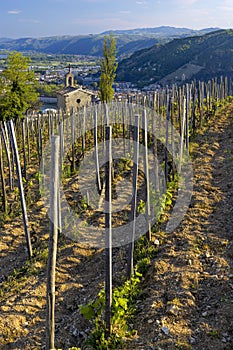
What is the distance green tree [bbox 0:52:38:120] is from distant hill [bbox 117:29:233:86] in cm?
4737

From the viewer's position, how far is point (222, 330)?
480 centimetres

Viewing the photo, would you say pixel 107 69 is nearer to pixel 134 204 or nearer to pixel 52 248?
pixel 134 204

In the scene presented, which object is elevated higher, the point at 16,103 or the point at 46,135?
the point at 16,103

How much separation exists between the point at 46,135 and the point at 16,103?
4.37 m

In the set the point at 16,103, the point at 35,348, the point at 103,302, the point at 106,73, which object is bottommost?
the point at 35,348

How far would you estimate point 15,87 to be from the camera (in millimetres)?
22047

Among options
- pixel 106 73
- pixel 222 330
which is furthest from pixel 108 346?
pixel 106 73

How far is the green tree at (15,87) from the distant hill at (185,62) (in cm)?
4737

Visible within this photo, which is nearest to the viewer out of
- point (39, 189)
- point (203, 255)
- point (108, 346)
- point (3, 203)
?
point (108, 346)

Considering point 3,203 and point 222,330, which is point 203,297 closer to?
point 222,330

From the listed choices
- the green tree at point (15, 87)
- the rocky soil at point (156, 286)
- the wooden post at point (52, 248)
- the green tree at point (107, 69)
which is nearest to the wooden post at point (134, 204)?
the rocky soil at point (156, 286)

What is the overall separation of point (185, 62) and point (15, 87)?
67992 mm

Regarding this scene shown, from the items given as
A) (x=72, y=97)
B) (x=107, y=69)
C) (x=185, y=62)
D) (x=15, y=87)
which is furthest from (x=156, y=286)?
(x=185, y=62)

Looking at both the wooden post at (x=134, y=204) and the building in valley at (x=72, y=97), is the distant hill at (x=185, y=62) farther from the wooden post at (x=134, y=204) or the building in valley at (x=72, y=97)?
the wooden post at (x=134, y=204)
